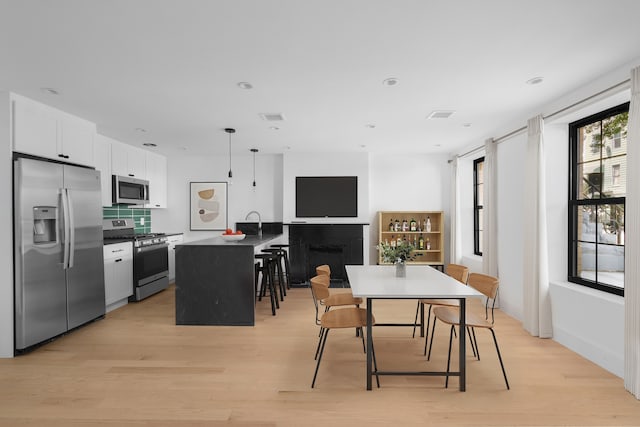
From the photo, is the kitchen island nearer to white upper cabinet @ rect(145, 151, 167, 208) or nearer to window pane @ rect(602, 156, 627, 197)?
white upper cabinet @ rect(145, 151, 167, 208)

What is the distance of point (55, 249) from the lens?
11.8 feet

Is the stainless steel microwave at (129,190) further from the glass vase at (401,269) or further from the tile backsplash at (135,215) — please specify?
the glass vase at (401,269)

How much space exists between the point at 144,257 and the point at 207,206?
5.89 feet

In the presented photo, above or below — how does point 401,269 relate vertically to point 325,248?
above

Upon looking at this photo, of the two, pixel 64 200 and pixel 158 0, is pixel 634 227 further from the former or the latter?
pixel 64 200

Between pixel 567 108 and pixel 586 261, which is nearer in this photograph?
pixel 567 108

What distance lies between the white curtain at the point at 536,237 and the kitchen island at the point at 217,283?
3.21 metres

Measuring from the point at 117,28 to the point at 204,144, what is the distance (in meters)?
3.76

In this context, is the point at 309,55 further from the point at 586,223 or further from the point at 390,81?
the point at 586,223

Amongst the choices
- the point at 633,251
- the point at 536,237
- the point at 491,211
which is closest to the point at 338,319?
the point at 633,251

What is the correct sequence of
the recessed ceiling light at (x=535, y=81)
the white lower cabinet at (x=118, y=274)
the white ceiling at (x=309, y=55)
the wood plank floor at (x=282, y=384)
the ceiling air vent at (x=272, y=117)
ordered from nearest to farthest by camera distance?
the white ceiling at (x=309, y=55) → the wood plank floor at (x=282, y=384) → the recessed ceiling light at (x=535, y=81) → the ceiling air vent at (x=272, y=117) → the white lower cabinet at (x=118, y=274)

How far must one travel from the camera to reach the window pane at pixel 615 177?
10.3 ft

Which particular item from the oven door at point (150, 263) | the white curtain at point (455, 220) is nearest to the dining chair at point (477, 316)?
the white curtain at point (455, 220)

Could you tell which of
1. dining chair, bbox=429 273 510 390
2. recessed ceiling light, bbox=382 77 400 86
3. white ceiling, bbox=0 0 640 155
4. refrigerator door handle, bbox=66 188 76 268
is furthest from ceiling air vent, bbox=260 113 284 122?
dining chair, bbox=429 273 510 390
